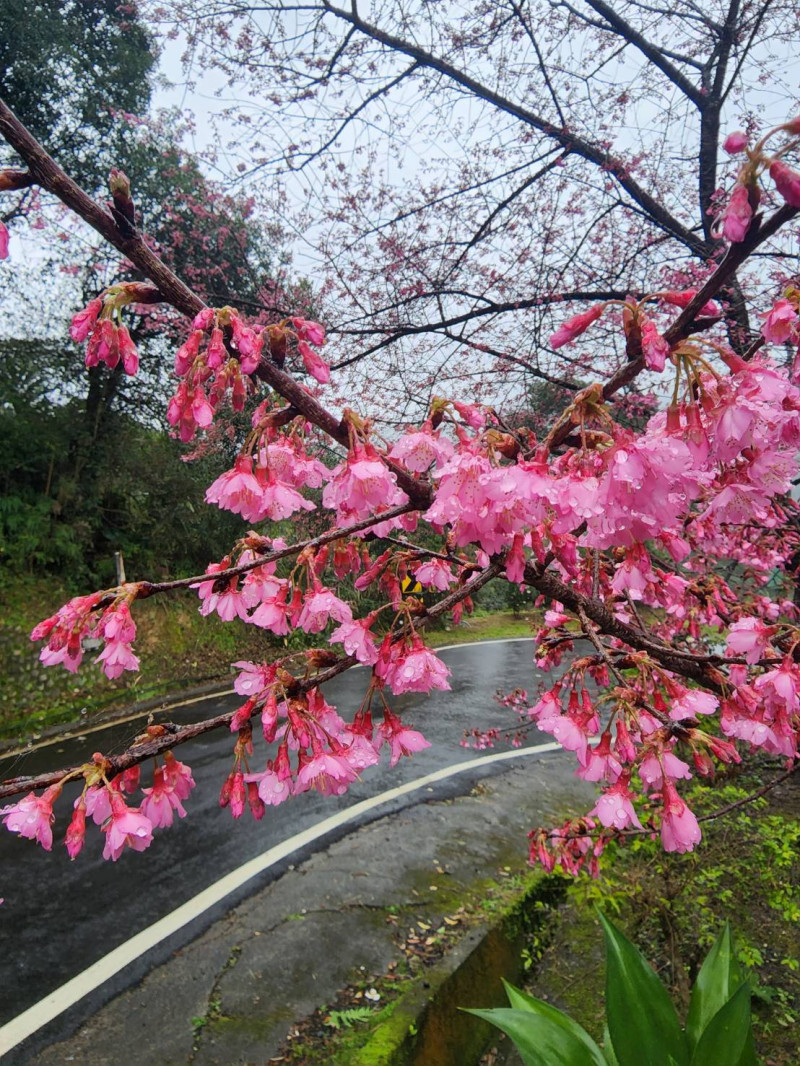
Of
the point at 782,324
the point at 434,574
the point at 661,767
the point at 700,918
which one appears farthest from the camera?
the point at 700,918

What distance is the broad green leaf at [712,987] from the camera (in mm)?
1798

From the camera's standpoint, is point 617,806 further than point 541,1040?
No

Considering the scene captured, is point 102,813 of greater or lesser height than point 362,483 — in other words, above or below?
below

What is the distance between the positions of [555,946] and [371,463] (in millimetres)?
3660

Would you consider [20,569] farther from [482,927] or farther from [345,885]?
[482,927]

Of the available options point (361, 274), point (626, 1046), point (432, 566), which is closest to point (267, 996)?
point (626, 1046)

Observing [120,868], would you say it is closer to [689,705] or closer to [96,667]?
[689,705]

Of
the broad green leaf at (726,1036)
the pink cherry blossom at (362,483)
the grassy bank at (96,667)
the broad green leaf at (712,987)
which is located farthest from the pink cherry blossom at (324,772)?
the grassy bank at (96,667)

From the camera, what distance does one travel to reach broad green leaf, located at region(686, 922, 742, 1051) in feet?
5.90

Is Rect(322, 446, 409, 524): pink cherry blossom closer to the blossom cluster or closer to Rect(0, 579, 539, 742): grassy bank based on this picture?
the blossom cluster

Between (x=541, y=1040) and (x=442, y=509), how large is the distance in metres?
1.67

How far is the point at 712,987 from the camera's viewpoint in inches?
72.1

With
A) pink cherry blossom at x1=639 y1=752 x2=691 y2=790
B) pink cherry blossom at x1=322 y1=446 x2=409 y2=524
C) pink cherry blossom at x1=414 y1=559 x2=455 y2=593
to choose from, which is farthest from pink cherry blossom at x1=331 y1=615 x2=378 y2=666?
pink cherry blossom at x1=639 y1=752 x2=691 y2=790

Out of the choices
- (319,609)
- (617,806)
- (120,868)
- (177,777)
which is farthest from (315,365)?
(120,868)
